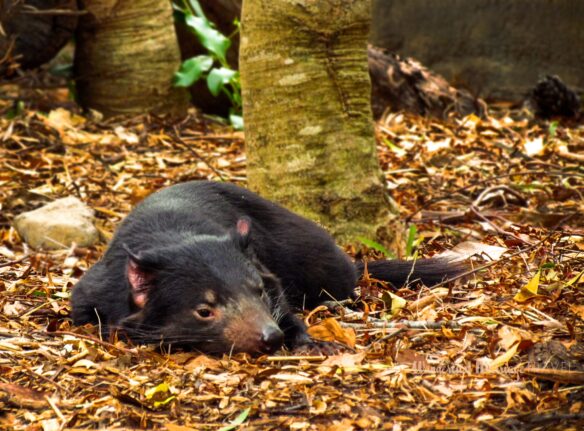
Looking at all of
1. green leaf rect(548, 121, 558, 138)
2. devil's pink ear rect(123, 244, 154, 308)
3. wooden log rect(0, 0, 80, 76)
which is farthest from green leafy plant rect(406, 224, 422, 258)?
wooden log rect(0, 0, 80, 76)

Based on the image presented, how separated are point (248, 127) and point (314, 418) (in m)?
2.40

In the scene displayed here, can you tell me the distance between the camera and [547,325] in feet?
10.2

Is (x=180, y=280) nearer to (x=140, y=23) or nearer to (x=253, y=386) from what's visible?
(x=253, y=386)

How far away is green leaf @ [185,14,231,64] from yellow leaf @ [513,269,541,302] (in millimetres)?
4144

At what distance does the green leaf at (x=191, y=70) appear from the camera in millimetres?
7105

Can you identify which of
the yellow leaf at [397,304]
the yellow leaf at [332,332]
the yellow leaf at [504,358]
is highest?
the yellow leaf at [504,358]

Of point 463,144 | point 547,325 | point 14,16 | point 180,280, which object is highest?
point 14,16

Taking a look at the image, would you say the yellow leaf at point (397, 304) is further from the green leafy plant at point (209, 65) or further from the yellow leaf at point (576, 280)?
the green leafy plant at point (209, 65)

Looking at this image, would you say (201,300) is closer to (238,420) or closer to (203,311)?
(203,311)

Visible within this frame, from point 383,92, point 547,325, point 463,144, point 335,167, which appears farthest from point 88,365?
point 383,92

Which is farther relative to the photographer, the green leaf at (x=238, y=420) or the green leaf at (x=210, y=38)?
the green leaf at (x=210, y=38)

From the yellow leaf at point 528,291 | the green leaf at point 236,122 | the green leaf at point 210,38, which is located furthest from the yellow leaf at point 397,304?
the green leaf at point 210,38

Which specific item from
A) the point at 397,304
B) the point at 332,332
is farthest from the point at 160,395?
the point at 397,304

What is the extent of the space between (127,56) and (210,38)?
688 millimetres
